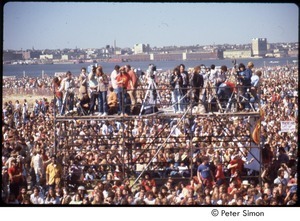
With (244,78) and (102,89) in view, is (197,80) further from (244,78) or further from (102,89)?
(102,89)

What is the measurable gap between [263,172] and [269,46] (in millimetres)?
2723

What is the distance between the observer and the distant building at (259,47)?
746 inches

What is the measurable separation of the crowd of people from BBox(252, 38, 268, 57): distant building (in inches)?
11.4

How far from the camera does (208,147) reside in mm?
19250

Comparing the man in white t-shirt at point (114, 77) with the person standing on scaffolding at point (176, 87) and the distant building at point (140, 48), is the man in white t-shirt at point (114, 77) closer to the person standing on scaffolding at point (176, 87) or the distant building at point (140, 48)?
the distant building at point (140, 48)

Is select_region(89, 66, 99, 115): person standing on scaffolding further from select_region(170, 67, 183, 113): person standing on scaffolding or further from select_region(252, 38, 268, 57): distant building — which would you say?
select_region(252, 38, 268, 57): distant building

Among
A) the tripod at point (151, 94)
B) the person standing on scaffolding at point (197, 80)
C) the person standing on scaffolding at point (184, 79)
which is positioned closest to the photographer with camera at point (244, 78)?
the person standing on scaffolding at point (197, 80)

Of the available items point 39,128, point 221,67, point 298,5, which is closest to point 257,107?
point 221,67

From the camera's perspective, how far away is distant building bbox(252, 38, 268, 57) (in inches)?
746

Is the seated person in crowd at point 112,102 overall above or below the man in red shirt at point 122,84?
below

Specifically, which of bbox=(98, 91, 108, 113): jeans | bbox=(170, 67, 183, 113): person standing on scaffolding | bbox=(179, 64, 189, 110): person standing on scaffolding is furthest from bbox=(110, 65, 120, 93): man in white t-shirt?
bbox=(179, 64, 189, 110): person standing on scaffolding

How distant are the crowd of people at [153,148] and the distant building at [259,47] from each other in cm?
29

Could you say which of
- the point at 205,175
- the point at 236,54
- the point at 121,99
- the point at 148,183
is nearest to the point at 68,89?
the point at 121,99
